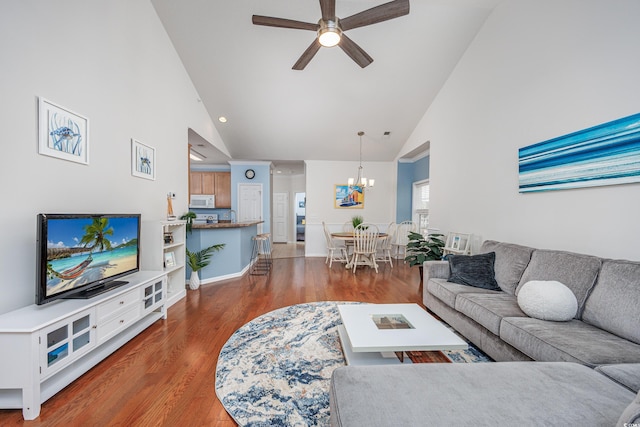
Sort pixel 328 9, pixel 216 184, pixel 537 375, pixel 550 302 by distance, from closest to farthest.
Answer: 1. pixel 537 375
2. pixel 550 302
3. pixel 328 9
4. pixel 216 184

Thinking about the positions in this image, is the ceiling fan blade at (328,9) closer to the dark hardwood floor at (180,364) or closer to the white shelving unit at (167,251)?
the white shelving unit at (167,251)

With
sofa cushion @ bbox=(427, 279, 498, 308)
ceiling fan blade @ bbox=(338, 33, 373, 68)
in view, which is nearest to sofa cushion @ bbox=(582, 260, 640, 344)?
sofa cushion @ bbox=(427, 279, 498, 308)

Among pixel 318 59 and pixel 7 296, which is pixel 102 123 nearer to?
pixel 7 296

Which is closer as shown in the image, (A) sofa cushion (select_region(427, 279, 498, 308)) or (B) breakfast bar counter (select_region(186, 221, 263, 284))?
(A) sofa cushion (select_region(427, 279, 498, 308))

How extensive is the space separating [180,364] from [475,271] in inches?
111

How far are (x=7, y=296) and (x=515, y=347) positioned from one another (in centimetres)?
333

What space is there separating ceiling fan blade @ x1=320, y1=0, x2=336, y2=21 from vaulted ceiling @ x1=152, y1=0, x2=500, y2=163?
117 centimetres

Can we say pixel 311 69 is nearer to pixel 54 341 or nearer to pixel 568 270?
pixel 568 270

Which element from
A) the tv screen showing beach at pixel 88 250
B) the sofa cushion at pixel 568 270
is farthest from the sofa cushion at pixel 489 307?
the tv screen showing beach at pixel 88 250

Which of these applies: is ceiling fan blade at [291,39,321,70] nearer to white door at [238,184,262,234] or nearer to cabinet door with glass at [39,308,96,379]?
cabinet door with glass at [39,308,96,379]

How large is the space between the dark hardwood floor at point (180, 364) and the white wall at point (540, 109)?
1.65 meters

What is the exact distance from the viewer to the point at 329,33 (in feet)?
7.61

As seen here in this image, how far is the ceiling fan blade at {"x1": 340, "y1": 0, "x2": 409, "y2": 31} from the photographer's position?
2.19 metres

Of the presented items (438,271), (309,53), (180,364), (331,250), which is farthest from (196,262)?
(438,271)
